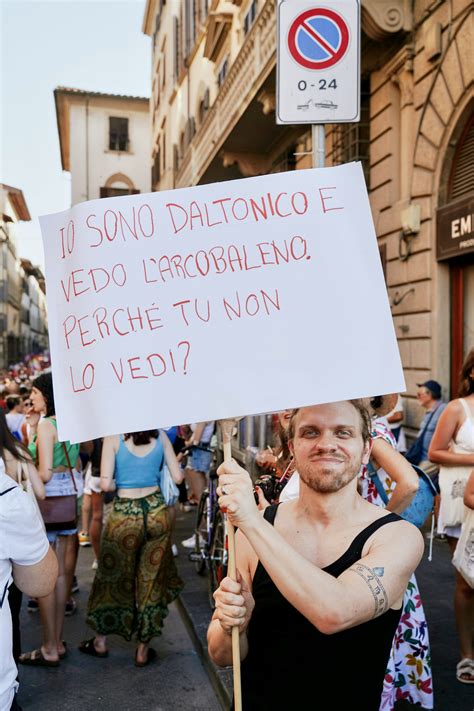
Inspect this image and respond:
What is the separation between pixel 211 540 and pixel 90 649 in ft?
4.41

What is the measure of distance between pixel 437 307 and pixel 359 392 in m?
6.93

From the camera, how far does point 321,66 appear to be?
12.9ft

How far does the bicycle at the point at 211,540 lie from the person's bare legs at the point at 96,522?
84cm

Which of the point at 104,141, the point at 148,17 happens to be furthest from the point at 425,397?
the point at 104,141

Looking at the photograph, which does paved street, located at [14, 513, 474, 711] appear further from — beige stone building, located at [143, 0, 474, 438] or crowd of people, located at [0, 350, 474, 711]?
beige stone building, located at [143, 0, 474, 438]

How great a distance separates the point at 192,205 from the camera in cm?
197

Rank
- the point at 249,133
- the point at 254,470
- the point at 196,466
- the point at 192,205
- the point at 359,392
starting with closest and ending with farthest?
1. the point at 359,392
2. the point at 192,205
3. the point at 254,470
4. the point at 196,466
5. the point at 249,133

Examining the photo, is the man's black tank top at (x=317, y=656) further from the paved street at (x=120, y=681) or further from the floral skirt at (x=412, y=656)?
the paved street at (x=120, y=681)

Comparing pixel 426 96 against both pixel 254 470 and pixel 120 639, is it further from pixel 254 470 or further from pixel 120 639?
pixel 120 639

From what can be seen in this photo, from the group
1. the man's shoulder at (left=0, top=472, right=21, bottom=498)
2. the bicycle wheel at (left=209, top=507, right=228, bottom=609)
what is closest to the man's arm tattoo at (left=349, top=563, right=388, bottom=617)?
the man's shoulder at (left=0, top=472, right=21, bottom=498)

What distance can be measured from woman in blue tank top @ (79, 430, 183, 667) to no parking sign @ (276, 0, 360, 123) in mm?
2301

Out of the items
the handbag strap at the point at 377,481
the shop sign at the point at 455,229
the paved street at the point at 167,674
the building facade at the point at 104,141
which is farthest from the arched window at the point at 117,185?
the handbag strap at the point at 377,481

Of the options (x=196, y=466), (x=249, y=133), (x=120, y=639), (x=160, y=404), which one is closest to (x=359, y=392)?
(x=160, y=404)

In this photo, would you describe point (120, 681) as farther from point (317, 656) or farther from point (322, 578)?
point (322, 578)
